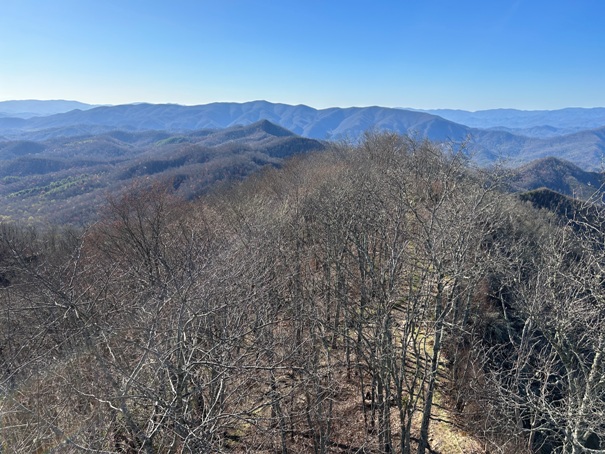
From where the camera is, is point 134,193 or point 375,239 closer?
point 375,239

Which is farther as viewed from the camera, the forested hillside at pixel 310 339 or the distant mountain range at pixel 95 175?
the distant mountain range at pixel 95 175

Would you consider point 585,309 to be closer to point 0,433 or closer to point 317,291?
A: point 317,291

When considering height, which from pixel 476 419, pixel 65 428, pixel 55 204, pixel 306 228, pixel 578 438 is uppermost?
pixel 306 228

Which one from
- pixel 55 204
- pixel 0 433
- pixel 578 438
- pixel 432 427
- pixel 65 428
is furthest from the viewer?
pixel 55 204

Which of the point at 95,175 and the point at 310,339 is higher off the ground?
the point at 310,339

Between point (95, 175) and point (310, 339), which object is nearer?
point (310, 339)

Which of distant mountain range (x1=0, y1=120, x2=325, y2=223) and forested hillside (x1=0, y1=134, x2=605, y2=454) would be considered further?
distant mountain range (x1=0, y1=120, x2=325, y2=223)

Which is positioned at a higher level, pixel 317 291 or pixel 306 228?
pixel 306 228

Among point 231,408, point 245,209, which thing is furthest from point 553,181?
point 231,408
